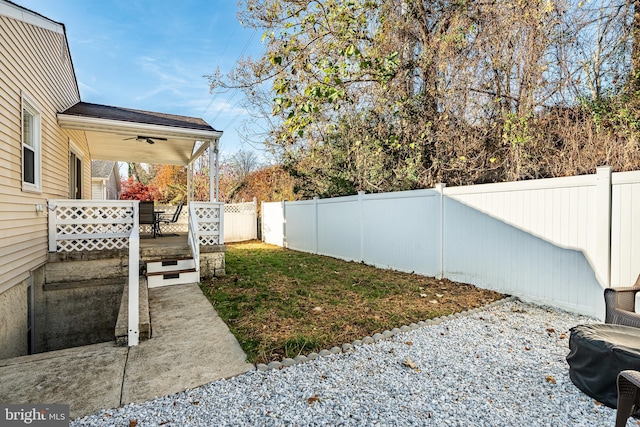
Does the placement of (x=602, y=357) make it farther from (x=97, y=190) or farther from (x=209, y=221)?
(x=97, y=190)

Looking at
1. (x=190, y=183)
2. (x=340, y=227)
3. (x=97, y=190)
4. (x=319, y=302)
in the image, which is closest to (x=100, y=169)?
(x=97, y=190)

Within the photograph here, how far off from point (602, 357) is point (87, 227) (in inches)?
304

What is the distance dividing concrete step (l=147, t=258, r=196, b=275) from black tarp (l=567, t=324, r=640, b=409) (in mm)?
6168

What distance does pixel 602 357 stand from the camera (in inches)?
96.9

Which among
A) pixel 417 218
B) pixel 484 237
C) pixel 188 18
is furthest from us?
pixel 188 18

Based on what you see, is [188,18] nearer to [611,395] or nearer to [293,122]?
[293,122]

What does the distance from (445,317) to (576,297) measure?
194 centimetres

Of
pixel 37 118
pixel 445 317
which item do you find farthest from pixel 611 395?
pixel 37 118

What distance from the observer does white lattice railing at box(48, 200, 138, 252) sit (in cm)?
565

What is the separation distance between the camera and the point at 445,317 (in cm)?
436

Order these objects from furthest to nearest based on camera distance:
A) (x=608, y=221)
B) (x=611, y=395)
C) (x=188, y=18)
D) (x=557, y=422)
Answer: (x=188, y=18), (x=608, y=221), (x=611, y=395), (x=557, y=422)

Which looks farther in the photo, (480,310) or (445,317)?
(480,310)

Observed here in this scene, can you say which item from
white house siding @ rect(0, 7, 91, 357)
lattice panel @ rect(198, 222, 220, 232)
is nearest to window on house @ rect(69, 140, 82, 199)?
white house siding @ rect(0, 7, 91, 357)

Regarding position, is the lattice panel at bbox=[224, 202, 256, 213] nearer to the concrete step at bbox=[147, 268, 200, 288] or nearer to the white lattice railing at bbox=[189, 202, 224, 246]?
the white lattice railing at bbox=[189, 202, 224, 246]
